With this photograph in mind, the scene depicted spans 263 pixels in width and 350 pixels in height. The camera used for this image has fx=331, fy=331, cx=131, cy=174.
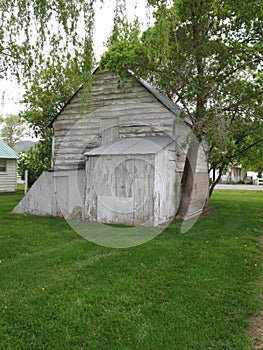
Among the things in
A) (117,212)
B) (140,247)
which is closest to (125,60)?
(117,212)

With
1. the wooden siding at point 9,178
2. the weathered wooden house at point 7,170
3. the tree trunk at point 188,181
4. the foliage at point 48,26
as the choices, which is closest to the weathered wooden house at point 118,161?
the tree trunk at point 188,181

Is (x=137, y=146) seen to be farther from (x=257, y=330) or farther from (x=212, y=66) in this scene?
(x=257, y=330)

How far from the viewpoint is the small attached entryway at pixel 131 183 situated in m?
9.97

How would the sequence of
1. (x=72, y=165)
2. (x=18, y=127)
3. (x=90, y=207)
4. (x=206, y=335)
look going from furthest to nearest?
(x=18, y=127) < (x=72, y=165) < (x=90, y=207) < (x=206, y=335)

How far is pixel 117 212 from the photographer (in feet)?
34.2

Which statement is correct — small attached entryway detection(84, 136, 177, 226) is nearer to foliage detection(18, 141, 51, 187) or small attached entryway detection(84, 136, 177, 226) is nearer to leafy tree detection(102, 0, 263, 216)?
leafy tree detection(102, 0, 263, 216)

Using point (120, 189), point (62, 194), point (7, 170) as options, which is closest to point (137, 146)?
point (120, 189)

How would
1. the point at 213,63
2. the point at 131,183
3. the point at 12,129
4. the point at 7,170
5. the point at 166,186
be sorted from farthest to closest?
the point at 12,129
the point at 7,170
the point at 213,63
the point at 166,186
the point at 131,183

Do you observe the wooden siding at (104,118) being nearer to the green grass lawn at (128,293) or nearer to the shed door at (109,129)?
the shed door at (109,129)

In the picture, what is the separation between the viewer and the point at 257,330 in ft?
12.8

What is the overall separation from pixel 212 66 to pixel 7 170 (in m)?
17.2

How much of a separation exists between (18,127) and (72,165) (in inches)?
1209

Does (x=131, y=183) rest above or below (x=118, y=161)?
below

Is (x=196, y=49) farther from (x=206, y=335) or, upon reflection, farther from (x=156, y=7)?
(x=206, y=335)
